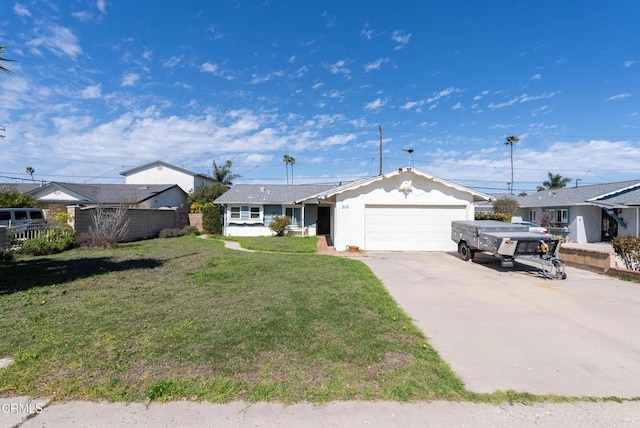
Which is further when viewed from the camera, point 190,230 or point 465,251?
point 190,230

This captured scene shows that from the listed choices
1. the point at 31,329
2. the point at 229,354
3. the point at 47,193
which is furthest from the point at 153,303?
the point at 47,193

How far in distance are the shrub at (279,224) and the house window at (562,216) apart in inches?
822

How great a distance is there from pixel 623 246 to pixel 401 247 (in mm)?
7865

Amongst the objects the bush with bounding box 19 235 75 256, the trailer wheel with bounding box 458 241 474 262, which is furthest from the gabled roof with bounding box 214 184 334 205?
the trailer wheel with bounding box 458 241 474 262

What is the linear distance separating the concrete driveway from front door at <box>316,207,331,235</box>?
1476 centimetres

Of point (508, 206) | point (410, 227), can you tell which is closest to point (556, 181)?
point (508, 206)

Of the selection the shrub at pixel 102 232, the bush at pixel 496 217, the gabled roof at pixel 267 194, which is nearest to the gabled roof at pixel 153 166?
the gabled roof at pixel 267 194

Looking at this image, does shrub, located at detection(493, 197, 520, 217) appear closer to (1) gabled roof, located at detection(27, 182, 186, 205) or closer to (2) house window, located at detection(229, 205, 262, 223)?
(2) house window, located at detection(229, 205, 262, 223)

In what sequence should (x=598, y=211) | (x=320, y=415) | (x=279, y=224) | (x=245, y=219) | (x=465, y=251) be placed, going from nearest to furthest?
1. (x=320, y=415)
2. (x=465, y=251)
3. (x=279, y=224)
4. (x=598, y=211)
5. (x=245, y=219)

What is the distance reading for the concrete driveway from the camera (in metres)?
3.49

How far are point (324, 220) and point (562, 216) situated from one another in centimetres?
1829

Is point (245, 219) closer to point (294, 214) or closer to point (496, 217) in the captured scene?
point (294, 214)

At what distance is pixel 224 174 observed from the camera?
4672cm

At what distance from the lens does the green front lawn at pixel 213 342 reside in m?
3.13
